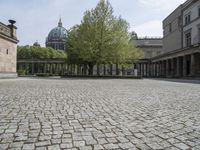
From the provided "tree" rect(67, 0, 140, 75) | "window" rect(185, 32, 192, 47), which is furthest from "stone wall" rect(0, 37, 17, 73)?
"window" rect(185, 32, 192, 47)

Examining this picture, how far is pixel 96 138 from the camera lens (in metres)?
4.27

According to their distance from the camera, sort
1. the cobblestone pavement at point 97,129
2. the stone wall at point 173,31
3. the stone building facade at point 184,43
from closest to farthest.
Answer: the cobblestone pavement at point 97,129, the stone building facade at point 184,43, the stone wall at point 173,31

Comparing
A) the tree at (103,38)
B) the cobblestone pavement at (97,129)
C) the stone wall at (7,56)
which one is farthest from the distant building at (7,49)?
the cobblestone pavement at (97,129)

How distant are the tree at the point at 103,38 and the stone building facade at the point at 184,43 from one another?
419 inches

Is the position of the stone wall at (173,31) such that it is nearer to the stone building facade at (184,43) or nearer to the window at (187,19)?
A: the stone building facade at (184,43)

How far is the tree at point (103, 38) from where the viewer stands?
1404 inches

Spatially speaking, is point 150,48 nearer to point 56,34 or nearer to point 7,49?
point 56,34

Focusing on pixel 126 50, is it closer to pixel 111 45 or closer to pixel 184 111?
pixel 111 45

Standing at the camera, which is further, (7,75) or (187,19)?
(187,19)

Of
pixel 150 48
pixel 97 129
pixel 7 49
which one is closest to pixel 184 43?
pixel 7 49

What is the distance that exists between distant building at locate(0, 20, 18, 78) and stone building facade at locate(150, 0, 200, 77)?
27.4m

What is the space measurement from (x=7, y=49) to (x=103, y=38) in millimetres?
14312

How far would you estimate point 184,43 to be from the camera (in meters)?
52.6

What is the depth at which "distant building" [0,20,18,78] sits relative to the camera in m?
26.4
